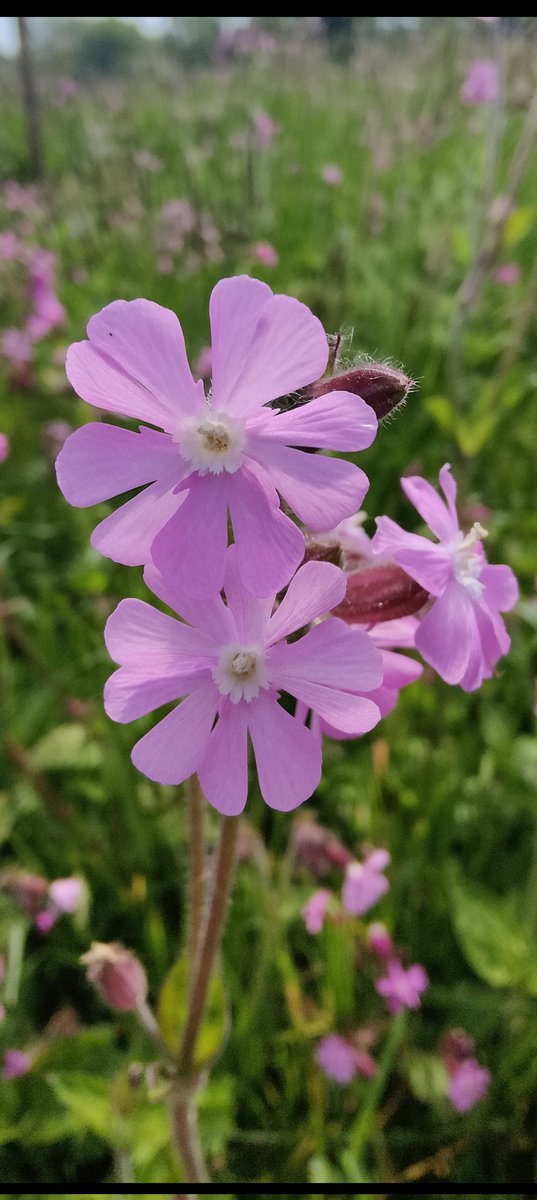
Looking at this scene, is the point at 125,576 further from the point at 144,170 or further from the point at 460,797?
the point at 144,170

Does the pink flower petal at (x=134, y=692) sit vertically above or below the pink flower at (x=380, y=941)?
above

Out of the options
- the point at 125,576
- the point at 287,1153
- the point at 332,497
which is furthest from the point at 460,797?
the point at 332,497

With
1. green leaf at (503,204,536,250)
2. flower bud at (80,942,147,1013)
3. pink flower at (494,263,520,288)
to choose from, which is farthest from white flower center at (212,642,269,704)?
pink flower at (494,263,520,288)

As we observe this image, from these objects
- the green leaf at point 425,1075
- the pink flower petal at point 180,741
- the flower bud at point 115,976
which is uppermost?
→ the pink flower petal at point 180,741

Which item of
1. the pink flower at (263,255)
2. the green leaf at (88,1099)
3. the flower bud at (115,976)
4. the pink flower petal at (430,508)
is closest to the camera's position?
the pink flower petal at (430,508)

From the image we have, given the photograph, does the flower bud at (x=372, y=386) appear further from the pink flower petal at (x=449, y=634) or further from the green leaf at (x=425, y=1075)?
the green leaf at (x=425, y=1075)

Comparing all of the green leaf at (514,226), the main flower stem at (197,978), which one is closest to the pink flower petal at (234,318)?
the main flower stem at (197,978)
